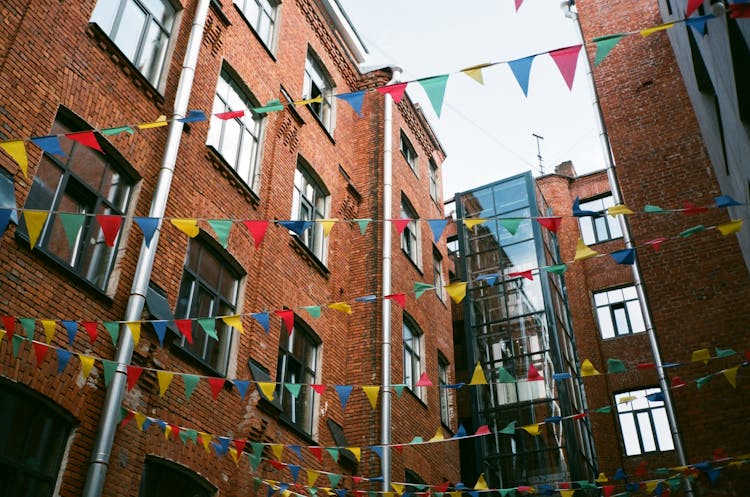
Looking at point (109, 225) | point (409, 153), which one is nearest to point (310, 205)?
point (409, 153)

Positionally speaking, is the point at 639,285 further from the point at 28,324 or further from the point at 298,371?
the point at 28,324

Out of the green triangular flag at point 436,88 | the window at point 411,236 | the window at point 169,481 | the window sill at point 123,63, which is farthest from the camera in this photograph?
the window at point 411,236

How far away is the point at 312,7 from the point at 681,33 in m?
8.74

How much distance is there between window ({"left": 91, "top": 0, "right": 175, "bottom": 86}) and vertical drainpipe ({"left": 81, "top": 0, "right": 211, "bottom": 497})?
0.44 meters

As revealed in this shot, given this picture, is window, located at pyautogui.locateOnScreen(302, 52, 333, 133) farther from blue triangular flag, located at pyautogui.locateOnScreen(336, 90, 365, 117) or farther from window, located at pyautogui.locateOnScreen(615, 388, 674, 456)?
window, located at pyautogui.locateOnScreen(615, 388, 674, 456)

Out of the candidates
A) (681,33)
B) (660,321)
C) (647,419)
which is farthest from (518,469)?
(681,33)

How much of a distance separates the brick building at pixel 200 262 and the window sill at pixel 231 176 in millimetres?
21

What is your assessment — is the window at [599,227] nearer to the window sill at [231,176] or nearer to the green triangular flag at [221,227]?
the window sill at [231,176]

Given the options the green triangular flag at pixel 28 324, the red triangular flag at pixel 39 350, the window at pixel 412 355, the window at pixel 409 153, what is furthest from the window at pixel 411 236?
the green triangular flag at pixel 28 324

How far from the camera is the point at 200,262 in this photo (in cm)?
963

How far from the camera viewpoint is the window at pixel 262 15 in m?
12.8

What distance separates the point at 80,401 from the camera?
6926 millimetres

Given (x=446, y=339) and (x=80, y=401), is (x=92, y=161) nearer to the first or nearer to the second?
(x=80, y=401)

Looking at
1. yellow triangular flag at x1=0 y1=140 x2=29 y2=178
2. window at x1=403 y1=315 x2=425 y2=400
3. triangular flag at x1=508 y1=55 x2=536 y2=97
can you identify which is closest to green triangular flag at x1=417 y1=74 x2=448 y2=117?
triangular flag at x1=508 y1=55 x2=536 y2=97
